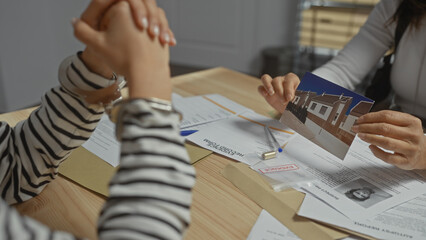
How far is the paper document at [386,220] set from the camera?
0.51 meters

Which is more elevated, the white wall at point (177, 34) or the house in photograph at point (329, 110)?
the house in photograph at point (329, 110)

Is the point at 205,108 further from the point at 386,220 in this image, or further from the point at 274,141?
the point at 386,220

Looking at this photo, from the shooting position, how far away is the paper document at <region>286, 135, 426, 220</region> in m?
0.57

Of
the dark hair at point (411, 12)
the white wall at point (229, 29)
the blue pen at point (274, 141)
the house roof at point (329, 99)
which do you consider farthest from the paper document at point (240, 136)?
the white wall at point (229, 29)

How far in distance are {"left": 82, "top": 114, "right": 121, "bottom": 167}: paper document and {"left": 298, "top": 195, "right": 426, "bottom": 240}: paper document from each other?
0.36m

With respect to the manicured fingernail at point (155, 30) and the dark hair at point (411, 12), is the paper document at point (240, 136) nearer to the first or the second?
the manicured fingernail at point (155, 30)

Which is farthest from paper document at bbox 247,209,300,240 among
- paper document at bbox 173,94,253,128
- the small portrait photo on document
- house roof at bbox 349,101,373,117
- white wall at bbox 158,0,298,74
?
white wall at bbox 158,0,298,74

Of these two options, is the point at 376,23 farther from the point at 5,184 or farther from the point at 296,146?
the point at 5,184

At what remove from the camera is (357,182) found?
62 cm

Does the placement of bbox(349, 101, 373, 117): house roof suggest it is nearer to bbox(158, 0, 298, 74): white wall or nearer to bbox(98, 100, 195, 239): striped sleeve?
bbox(98, 100, 195, 239): striped sleeve

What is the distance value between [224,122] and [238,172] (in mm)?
240

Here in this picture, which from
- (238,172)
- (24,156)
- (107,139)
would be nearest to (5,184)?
(24,156)

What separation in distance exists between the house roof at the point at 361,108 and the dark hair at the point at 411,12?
0.51m

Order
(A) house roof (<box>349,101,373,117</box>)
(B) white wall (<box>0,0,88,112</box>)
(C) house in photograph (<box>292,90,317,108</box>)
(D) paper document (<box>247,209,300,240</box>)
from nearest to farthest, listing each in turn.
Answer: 1. (D) paper document (<box>247,209,300,240</box>)
2. (A) house roof (<box>349,101,373,117</box>)
3. (C) house in photograph (<box>292,90,317,108</box>)
4. (B) white wall (<box>0,0,88,112</box>)
